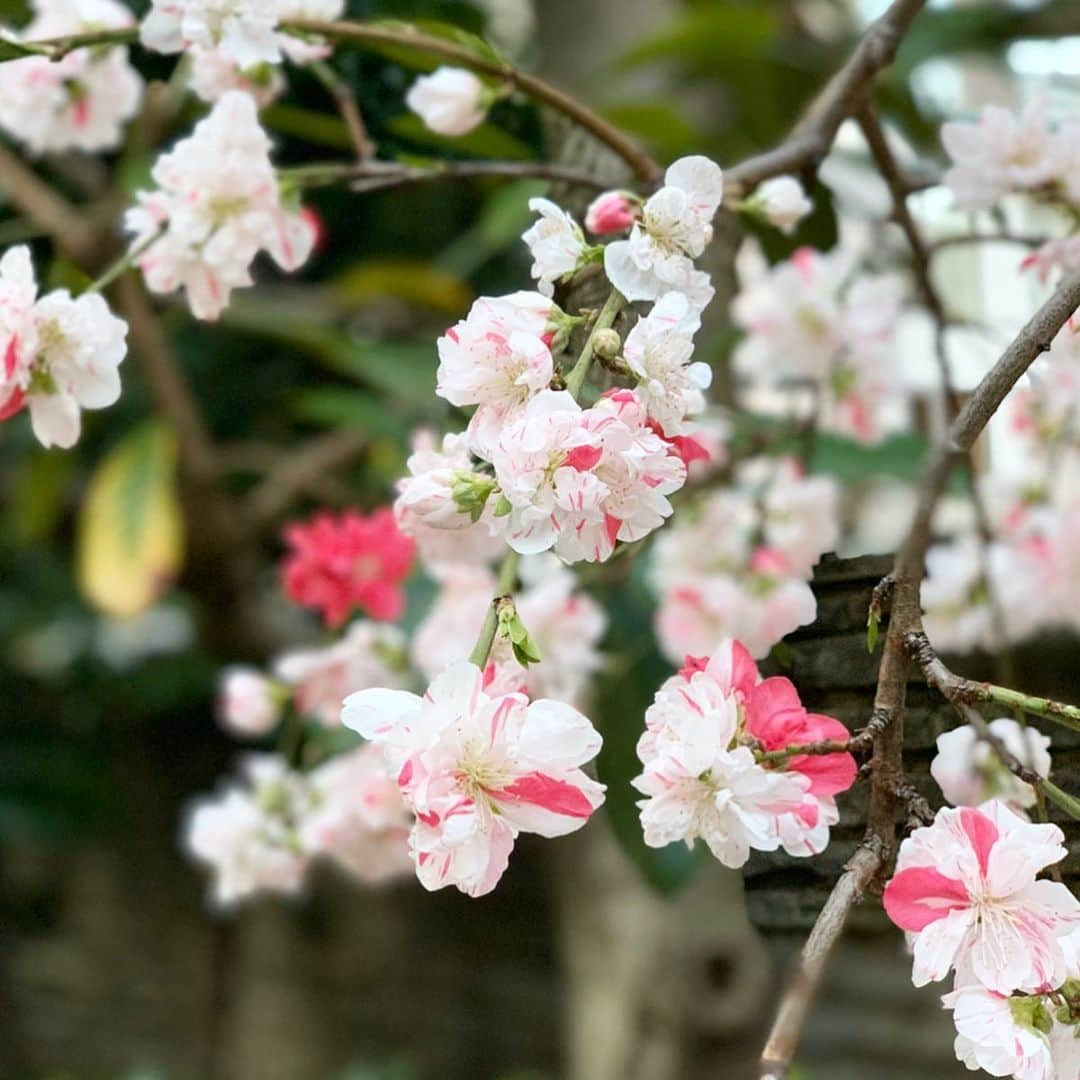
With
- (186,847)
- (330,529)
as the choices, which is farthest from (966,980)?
(186,847)

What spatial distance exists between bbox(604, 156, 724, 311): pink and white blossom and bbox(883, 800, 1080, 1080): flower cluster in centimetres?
18

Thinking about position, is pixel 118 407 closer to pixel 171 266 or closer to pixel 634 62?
pixel 634 62

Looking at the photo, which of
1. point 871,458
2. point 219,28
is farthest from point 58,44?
point 871,458

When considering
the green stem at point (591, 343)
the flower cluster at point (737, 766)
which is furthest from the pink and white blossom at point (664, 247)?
the flower cluster at point (737, 766)

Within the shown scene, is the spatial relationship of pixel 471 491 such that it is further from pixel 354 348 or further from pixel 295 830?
pixel 354 348

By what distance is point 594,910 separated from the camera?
4.80 feet

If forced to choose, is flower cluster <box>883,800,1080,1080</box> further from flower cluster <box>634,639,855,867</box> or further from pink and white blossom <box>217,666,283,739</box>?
pink and white blossom <box>217,666,283,739</box>

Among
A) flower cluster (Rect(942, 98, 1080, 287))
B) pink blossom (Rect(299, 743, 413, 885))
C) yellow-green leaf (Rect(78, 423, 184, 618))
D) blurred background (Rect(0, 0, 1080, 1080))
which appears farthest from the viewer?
yellow-green leaf (Rect(78, 423, 184, 618))

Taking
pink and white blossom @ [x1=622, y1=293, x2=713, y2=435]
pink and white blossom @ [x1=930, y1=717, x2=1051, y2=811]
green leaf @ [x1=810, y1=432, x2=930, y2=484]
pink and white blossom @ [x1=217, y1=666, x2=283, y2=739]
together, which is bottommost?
pink and white blossom @ [x1=930, y1=717, x2=1051, y2=811]

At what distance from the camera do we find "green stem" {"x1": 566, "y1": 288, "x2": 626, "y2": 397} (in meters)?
0.40

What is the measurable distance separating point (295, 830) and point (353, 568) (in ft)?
0.54

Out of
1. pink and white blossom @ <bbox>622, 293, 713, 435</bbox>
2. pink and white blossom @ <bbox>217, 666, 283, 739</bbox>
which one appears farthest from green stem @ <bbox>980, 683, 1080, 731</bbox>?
pink and white blossom @ <bbox>217, 666, 283, 739</bbox>

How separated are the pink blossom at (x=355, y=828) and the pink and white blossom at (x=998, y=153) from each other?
41cm

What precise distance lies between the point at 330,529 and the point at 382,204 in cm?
135
